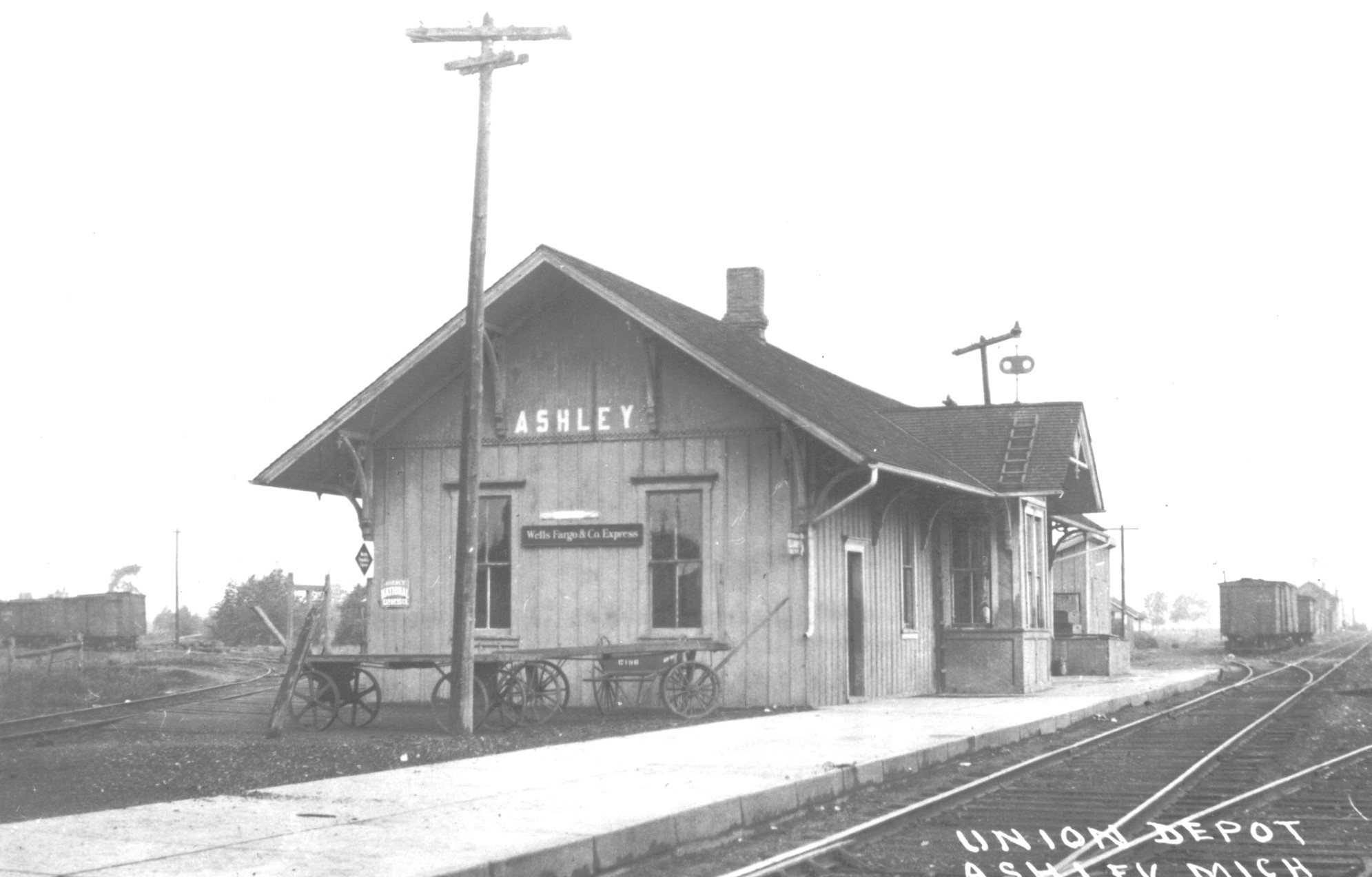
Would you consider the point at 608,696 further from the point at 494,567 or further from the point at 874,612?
the point at 874,612

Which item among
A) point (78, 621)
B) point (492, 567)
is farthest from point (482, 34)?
point (78, 621)

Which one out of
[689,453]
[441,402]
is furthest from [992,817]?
[441,402]

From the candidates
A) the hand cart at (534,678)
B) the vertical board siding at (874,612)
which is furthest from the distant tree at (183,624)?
the hand cart at (534,678)

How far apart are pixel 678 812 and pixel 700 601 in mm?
10151

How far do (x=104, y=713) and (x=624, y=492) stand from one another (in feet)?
27.0

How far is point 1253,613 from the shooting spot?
186 ft

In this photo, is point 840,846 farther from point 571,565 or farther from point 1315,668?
point 1315,668

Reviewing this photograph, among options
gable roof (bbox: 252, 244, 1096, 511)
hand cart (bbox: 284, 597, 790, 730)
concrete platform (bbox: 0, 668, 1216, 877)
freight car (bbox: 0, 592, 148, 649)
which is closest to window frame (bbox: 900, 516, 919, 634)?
gable roof (bbox: 252, 244, 1096, 511)

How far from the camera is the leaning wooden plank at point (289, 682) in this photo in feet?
50.0

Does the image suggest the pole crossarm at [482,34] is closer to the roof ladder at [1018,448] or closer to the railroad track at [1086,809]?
the railroad track at [1086,809]

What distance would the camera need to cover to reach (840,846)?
809 centimetres

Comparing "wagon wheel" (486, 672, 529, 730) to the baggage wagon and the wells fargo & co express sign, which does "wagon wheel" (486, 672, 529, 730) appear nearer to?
the baggage wagon

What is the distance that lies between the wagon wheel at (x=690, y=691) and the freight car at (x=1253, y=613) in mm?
43561

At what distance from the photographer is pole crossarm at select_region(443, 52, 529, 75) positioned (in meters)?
15.4
